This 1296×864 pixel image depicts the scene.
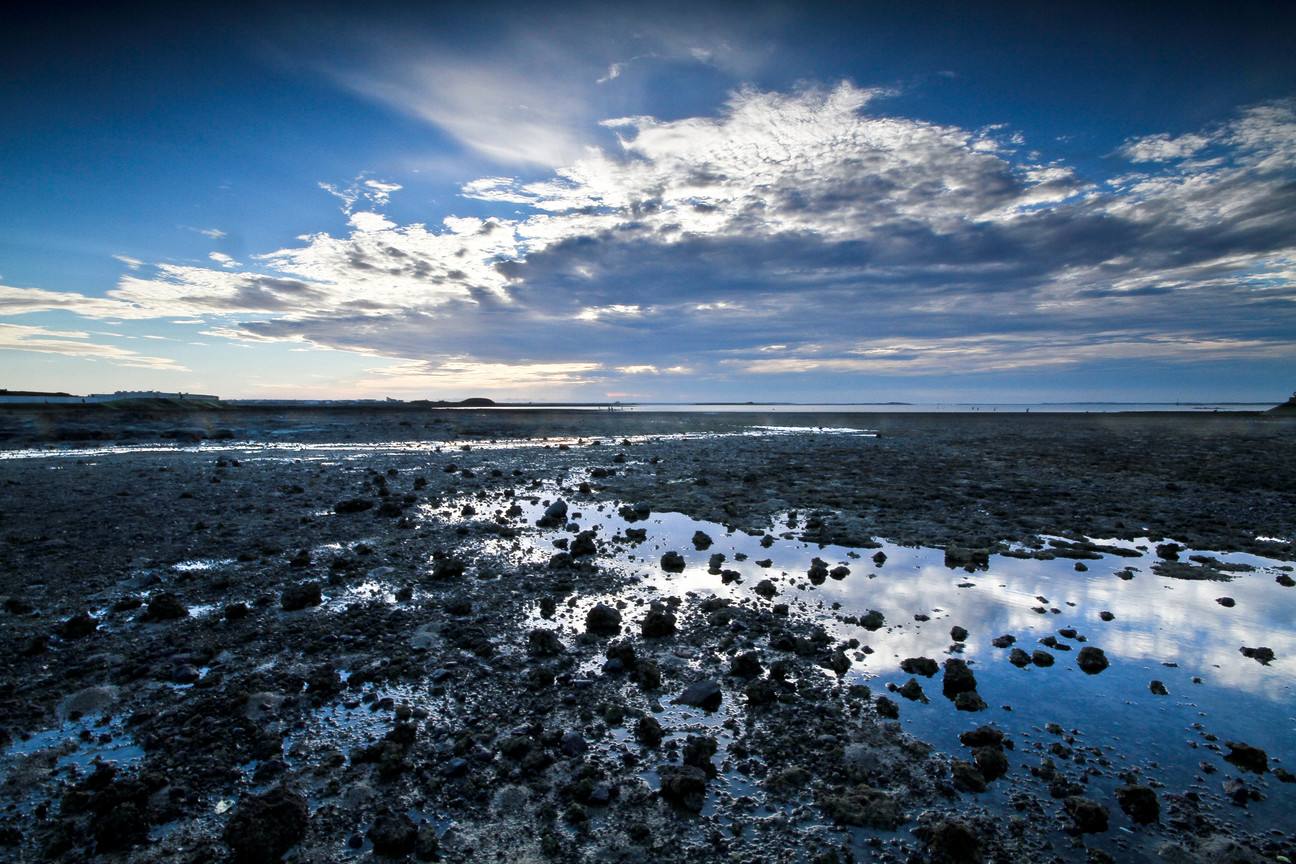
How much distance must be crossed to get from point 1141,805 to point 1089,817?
0.46 m

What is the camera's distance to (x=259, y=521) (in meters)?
13.4

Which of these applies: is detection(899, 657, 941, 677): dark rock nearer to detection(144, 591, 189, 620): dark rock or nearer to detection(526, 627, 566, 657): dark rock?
detection(526, 627, 566, 657): dark rock

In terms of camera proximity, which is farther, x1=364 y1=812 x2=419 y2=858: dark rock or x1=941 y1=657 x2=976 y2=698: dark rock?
x1=941 y1=657 x2=976 y2=698: dark rock

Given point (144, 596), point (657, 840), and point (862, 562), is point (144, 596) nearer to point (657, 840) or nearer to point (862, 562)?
point (657, 840)

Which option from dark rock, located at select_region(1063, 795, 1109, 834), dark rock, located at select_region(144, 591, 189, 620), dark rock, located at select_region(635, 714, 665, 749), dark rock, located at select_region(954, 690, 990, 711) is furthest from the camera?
dark rock, located at select_region(144, 591, 189, 620)

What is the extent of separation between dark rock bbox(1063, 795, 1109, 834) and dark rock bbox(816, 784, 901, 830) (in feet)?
4.06

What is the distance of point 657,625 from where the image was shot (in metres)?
7.16

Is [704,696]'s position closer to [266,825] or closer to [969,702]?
[969,702]

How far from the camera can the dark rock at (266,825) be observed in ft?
11.8

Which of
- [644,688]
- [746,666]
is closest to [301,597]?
[644,688]

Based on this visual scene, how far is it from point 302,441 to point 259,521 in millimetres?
29370

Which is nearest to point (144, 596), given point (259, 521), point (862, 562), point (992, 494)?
point (259, 521)

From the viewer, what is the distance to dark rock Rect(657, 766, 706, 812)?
414cm

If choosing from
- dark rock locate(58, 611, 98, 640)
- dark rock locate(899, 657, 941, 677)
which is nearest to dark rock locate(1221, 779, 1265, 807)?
dark rock locate(899, 657, 941, 677)
